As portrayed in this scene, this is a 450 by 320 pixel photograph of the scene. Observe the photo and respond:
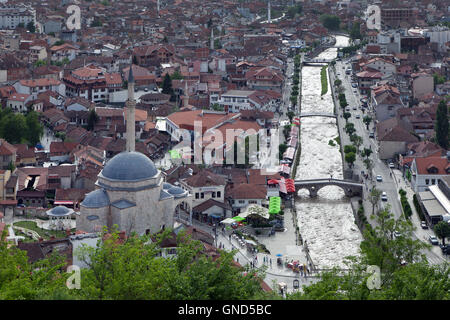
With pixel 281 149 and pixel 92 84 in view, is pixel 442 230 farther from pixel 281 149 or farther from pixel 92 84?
pixel 92 84

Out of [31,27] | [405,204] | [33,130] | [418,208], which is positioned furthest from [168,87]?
[31,27]

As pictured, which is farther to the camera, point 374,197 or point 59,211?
point 374,197

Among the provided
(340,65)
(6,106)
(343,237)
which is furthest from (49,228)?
(340,65)

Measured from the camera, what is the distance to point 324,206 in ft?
95.6

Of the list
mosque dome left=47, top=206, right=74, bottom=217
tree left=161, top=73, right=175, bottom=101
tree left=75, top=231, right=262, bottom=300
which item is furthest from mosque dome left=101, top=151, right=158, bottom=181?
tree left=161, top=73, right=175, bottom=101

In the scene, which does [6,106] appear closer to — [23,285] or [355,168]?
[355,168]

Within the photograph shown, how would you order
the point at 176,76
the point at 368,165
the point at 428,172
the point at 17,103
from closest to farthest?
the point at 428,172
the point at 368,165
the point at 17,103
the point at 176,76

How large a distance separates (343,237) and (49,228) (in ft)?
30.0

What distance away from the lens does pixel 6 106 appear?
3816 centimetres

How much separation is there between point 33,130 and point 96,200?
40.3 ft

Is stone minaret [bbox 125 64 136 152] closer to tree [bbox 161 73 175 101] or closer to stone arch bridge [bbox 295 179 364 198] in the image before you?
stone arch bridge [bbox 295 179 364 198]

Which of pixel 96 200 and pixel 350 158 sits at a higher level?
pixel 96 200

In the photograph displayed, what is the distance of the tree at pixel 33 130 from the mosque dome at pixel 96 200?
11.6m

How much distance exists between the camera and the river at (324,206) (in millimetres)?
24797
